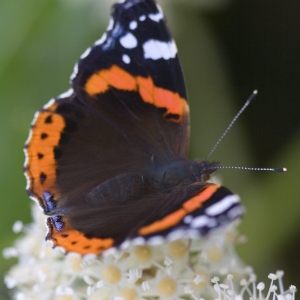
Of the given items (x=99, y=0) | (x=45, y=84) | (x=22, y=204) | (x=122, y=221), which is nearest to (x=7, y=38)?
(x=45, y=84)

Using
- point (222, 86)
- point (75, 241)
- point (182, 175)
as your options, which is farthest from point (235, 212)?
point (222, 86)

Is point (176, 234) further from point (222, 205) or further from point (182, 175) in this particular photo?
point (182, 175)

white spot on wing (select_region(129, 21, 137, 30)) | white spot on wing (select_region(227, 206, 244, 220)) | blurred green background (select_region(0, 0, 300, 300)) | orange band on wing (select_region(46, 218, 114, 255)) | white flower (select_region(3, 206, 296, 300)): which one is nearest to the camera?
white spot on wing (select_region(227, 206, 244, 220))

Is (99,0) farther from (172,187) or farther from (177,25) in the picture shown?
(172,187)

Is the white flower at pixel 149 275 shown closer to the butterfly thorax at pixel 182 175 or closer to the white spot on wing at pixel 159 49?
the butterfly thorax at pixel 182 175

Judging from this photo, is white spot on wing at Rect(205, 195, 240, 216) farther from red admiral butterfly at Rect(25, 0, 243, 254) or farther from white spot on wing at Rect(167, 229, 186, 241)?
red admiral butterfly at Rect(25, 0, 243, 254)

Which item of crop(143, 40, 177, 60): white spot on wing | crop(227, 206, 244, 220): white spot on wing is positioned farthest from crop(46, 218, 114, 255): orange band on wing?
crop(143, 40, 177, 60): white spot on wing
